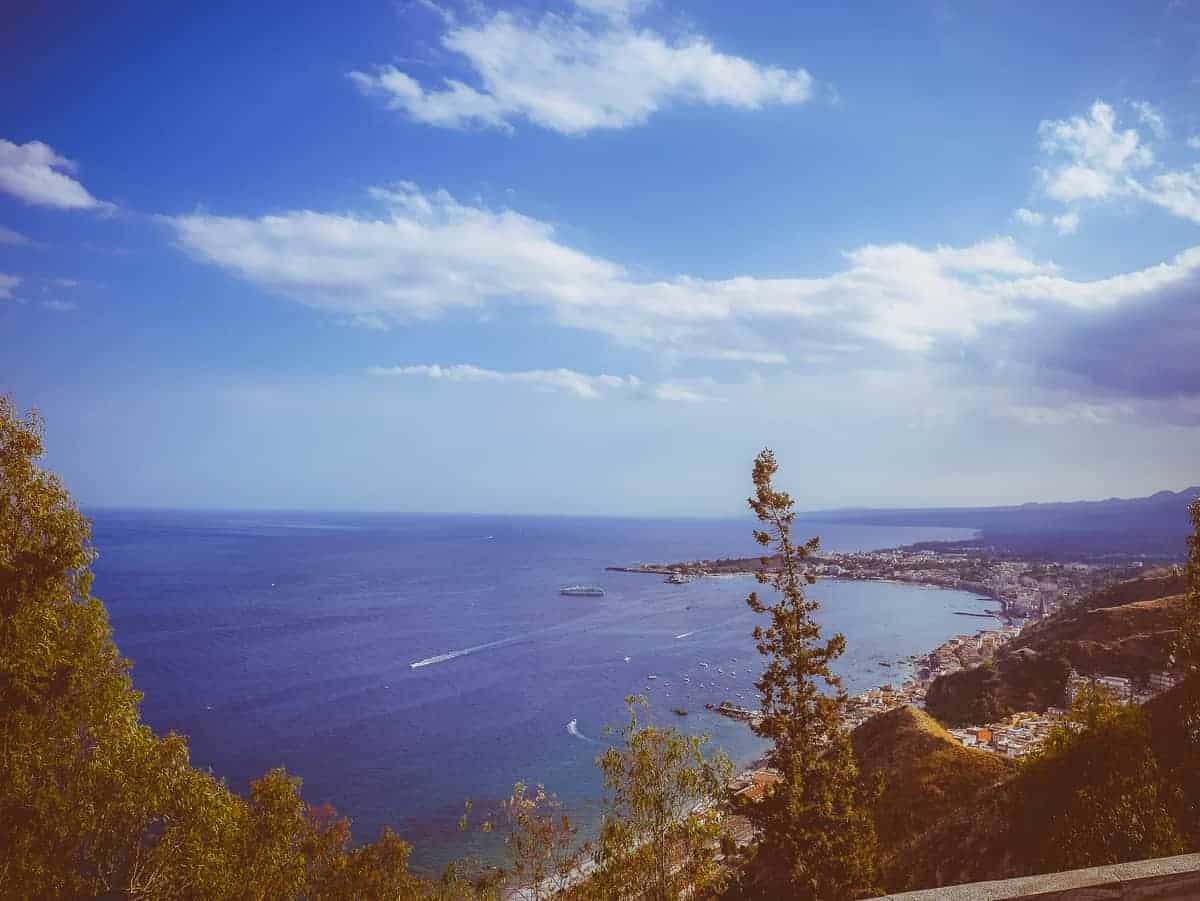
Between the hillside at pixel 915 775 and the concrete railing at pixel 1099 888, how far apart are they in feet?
65.8

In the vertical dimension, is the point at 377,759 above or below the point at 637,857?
below

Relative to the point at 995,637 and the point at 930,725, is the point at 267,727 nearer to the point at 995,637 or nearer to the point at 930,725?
the point at 930,725

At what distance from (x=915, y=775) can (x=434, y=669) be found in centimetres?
5570

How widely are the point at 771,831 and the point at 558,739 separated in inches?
1659

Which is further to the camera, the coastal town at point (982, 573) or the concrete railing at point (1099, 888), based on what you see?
the coastal town at point (982, 573)

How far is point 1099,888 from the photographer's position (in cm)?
402

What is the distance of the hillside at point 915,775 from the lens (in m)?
24.1

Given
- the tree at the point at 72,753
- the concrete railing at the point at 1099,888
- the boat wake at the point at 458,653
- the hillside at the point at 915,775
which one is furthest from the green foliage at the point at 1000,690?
the concrete railing at the point at 1099,888

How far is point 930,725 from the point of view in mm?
31172

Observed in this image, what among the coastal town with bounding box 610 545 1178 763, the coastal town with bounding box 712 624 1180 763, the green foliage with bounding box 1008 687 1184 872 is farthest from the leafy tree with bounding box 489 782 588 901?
the green foliage with bounding box 1008 687 1184 872

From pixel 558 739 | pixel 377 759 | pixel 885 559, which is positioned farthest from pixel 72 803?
pixel 885 559

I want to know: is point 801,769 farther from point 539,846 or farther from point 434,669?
point 434,669

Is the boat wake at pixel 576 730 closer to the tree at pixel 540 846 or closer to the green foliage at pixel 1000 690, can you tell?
the tree at pixel 540 846

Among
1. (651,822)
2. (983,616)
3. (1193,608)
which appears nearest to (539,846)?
(651,822)
